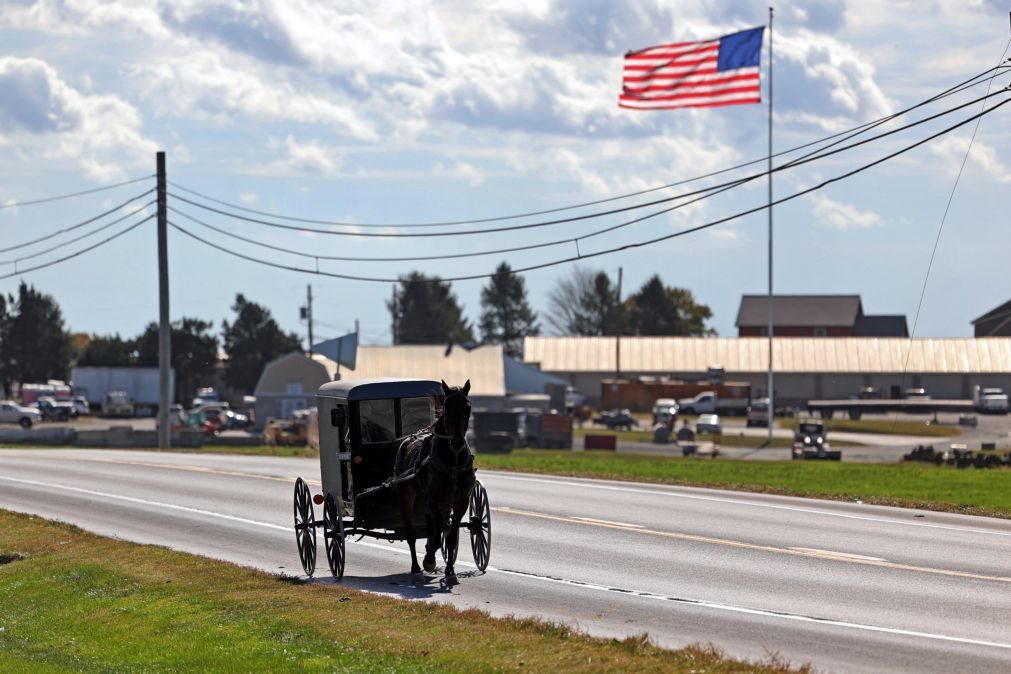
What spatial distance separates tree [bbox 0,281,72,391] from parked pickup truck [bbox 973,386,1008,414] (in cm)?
9321

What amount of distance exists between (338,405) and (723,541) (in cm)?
653

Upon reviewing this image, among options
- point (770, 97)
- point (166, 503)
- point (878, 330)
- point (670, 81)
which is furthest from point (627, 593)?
point (878, 330)

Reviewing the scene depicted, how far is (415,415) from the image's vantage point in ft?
57.9

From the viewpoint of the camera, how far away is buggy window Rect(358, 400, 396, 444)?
17469mm

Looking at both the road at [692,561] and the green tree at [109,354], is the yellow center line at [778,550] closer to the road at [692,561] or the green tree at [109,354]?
the road at [692,561]

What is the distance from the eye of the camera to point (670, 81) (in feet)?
115

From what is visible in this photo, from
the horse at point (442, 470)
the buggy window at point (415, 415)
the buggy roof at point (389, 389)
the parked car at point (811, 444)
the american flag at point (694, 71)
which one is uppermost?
the american flag at point (694, 71)

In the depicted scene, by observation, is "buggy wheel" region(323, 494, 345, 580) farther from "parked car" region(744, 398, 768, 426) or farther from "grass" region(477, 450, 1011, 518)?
"parked car" region(744, 398, 768, 426)

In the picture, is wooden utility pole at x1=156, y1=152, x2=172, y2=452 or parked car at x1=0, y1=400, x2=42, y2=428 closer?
wooden utility pole at x1=156, y1=152, x2=172, y2=452

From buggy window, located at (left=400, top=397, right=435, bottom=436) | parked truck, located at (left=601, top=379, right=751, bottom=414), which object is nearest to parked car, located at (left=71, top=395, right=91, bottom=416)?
parked truck, located at (left=601, top=379, right=751, bottom=414)

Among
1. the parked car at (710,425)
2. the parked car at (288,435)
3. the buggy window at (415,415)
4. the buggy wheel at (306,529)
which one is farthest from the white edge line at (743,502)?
the parked car at (710,425)

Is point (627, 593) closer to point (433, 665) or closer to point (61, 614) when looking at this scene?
point (433, 665)

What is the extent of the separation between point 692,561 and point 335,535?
4869mm

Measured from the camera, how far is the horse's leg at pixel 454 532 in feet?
51.8
